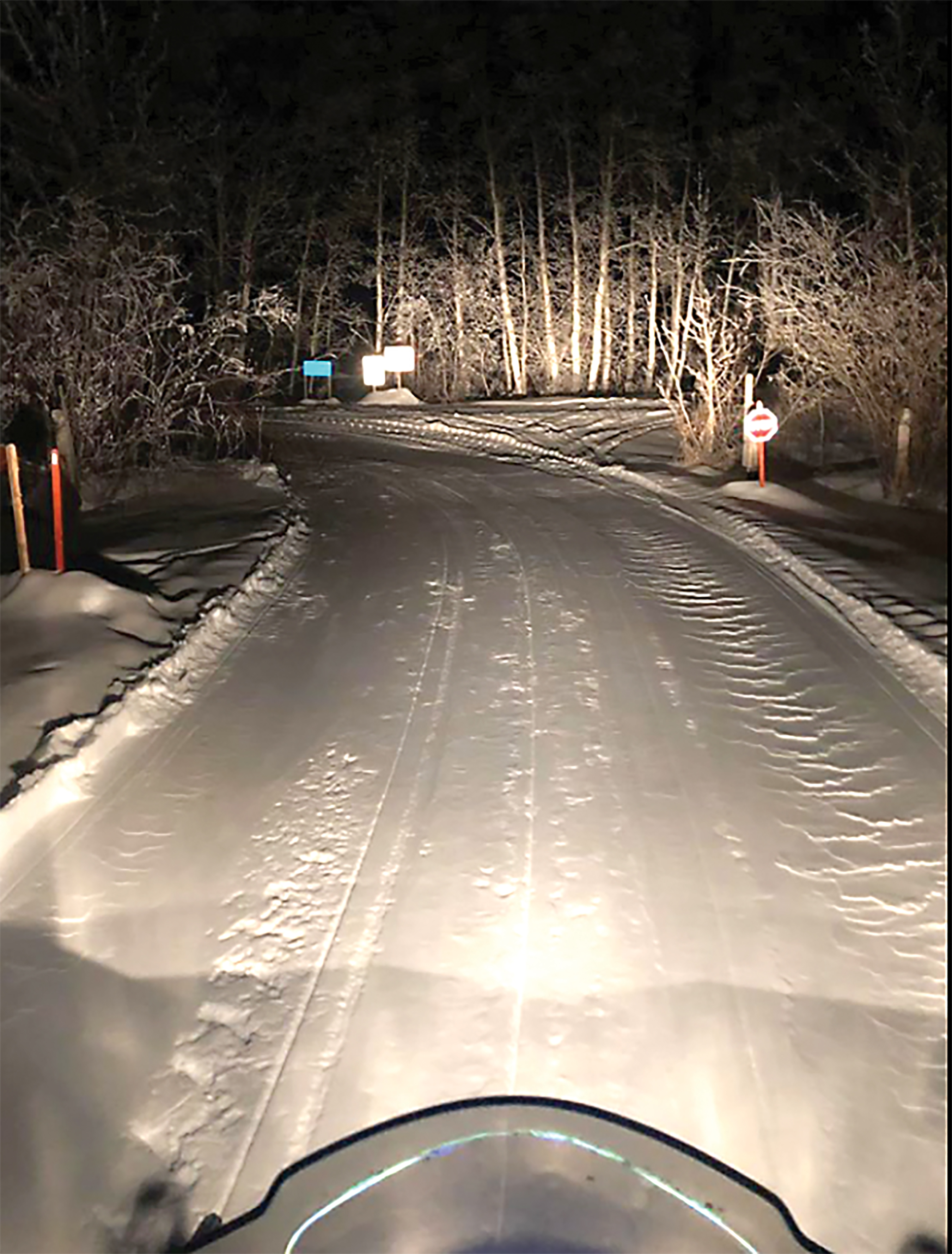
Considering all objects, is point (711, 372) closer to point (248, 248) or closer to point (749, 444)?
point (749, 444)

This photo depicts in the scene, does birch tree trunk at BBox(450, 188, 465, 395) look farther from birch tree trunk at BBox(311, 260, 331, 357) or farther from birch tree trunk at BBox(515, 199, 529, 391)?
birch tree trunk at BBox(311, 260, 331, 357)

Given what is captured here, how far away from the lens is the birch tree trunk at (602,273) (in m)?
37.0

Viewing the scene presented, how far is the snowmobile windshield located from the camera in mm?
3432

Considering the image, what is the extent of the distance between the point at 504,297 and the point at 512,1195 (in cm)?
3720

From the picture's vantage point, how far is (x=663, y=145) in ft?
119

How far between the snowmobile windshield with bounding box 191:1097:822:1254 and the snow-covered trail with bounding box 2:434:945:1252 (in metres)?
0.10

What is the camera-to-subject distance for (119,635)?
865 centimetres

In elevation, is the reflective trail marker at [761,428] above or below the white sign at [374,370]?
below

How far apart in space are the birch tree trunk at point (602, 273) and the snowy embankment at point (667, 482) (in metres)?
5.92

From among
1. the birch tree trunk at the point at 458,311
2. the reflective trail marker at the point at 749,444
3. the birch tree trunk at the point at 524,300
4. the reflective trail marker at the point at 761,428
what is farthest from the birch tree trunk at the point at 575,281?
the reflective trail marker at the point at 761,428

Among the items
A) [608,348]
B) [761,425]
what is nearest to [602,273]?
[608,348]

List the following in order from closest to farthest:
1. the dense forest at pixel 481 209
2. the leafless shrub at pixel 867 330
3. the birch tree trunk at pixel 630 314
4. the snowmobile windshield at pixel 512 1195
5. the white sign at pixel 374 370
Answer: the snowmobile windshield at pixel 512 1195
the leafless shrub at pixel 867 330
the dense forest at pixel 481 209
the white sign at pixel 374 370
the birch tree trunk at pixel 630 314

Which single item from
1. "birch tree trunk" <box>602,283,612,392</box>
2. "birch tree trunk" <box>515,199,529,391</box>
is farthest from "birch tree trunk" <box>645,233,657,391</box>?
"birch tree trunk" <box>515,199,529,391</box>

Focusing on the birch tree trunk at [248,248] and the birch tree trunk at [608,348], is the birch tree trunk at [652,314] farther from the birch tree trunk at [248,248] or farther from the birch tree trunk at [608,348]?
the birch tree trunk at [248,248]
